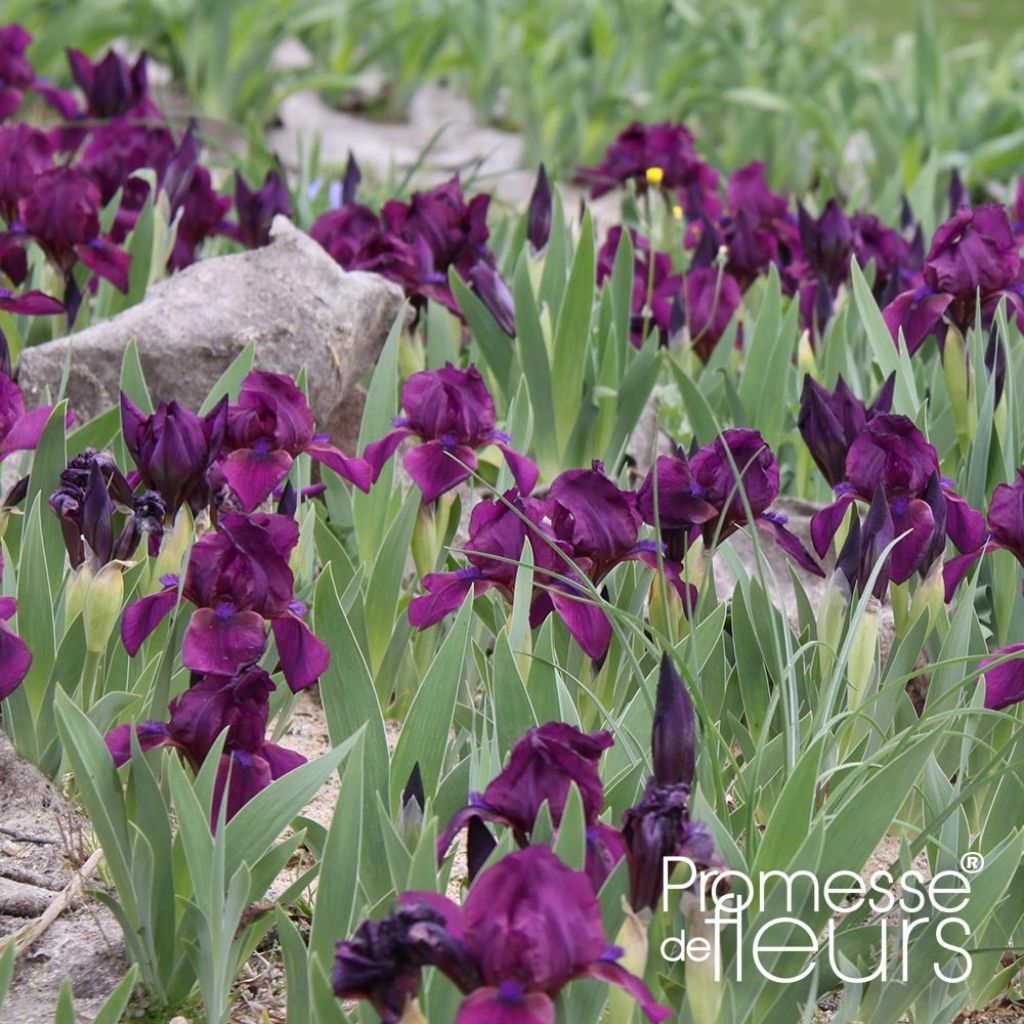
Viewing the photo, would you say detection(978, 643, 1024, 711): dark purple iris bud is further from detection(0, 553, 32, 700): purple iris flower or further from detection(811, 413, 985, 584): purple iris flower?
detection(0, 553, 32, 700): purple iris flower

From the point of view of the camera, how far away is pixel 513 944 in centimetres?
114

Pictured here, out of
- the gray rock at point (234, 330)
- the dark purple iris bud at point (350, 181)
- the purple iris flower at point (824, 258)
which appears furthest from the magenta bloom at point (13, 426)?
the purple iris flower at point (824, 258)

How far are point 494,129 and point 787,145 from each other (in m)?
1.28

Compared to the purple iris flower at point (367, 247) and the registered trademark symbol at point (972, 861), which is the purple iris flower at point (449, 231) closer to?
the purple iris flower at point (367, 247)

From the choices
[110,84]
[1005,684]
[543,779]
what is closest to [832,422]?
[1005,684]

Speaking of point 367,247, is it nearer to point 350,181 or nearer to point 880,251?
point 350,181

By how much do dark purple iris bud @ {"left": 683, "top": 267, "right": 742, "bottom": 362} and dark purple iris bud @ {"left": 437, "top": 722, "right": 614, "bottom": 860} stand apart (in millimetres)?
1984

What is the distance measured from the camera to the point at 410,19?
634cm

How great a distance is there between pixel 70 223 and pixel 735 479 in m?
1.58

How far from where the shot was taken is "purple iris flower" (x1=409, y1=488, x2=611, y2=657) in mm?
1778

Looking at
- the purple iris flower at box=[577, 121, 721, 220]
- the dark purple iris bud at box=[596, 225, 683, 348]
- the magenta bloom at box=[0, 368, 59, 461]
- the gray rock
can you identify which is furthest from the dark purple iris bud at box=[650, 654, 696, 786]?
the purple iris flower at box=[577, 121, 721, 220]

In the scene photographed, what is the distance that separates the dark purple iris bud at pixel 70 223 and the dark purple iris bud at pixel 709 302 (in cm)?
115

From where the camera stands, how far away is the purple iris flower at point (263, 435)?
1.93 metres

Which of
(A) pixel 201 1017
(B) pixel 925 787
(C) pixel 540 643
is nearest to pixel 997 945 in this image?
(B) pixel 925 787
